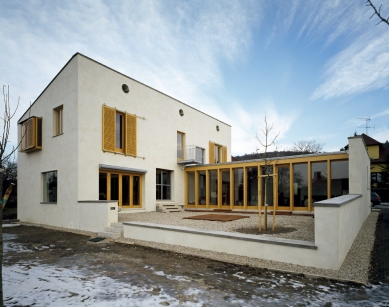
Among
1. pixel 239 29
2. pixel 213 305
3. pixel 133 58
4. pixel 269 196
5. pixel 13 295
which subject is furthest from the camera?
pixel 269 196

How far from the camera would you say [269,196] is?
13.7 meters

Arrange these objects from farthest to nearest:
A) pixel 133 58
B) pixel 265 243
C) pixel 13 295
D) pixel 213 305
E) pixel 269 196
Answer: pixel 269 196 < pixel 133 58 < pixel 265 243 < pixel 13 295 < pixel 213 305

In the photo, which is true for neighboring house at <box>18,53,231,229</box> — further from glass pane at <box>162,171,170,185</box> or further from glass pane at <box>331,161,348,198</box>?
glass pane at <box>331,161,348,198</box>

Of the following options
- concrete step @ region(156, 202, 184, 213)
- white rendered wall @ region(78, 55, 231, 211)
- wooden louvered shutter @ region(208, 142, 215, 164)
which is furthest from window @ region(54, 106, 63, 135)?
wooden louvered shutter @ region(208, 142, 215, 164)

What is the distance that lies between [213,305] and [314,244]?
268cm

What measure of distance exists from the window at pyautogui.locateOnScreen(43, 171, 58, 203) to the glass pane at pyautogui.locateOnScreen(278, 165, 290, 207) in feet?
33.4

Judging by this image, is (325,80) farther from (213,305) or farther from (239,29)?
(213,305)

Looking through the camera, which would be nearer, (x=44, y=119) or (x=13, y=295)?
(x=13, y=295)

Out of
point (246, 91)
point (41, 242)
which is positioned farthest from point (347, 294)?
point (246, 91)

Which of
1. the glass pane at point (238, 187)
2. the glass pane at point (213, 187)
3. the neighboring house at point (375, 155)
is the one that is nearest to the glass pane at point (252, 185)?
the glass pane at point (238, 187)

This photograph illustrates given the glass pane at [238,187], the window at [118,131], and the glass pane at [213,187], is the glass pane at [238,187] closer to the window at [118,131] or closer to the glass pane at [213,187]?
the glass pane at [213,187]

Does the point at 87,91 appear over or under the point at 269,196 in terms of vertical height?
over

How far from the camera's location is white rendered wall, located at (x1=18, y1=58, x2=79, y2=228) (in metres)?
11.5

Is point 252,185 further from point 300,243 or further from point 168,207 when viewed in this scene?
point 300,243
